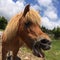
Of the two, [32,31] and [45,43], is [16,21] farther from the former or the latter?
[45,43]

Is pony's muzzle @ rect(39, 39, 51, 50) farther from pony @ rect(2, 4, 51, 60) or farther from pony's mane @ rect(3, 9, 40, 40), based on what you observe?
pony's mane @ rect(3, 9, 40, 40)

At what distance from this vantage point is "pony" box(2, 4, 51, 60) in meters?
5.13

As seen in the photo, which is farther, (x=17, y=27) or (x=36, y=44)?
(x=17, y=27)

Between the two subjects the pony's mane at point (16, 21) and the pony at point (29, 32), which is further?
the pony's mane at point (16, 21)

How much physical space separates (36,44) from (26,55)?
3.69m

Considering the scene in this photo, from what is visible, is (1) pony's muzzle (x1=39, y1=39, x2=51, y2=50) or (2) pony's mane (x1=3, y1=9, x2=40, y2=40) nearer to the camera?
(1) pony's muzzle (x1=39, y1=39, x2=51, y2=50)

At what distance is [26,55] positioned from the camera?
8.84 meters

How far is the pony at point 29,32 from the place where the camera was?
5.13 m

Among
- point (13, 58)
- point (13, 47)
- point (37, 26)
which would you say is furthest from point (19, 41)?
point (13, 58)

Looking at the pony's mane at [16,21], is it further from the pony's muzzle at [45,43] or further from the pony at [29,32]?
the pony's muzzle at [45,43]

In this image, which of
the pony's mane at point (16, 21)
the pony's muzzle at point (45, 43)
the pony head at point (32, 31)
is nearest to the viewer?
the pony's muzzle at point (45, 43)

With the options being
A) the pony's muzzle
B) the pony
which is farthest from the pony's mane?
the pony's muzzle

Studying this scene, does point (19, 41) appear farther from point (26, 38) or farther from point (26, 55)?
point (26, 55)

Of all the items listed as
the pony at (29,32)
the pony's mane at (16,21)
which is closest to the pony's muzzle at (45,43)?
the pony at (29,32)
